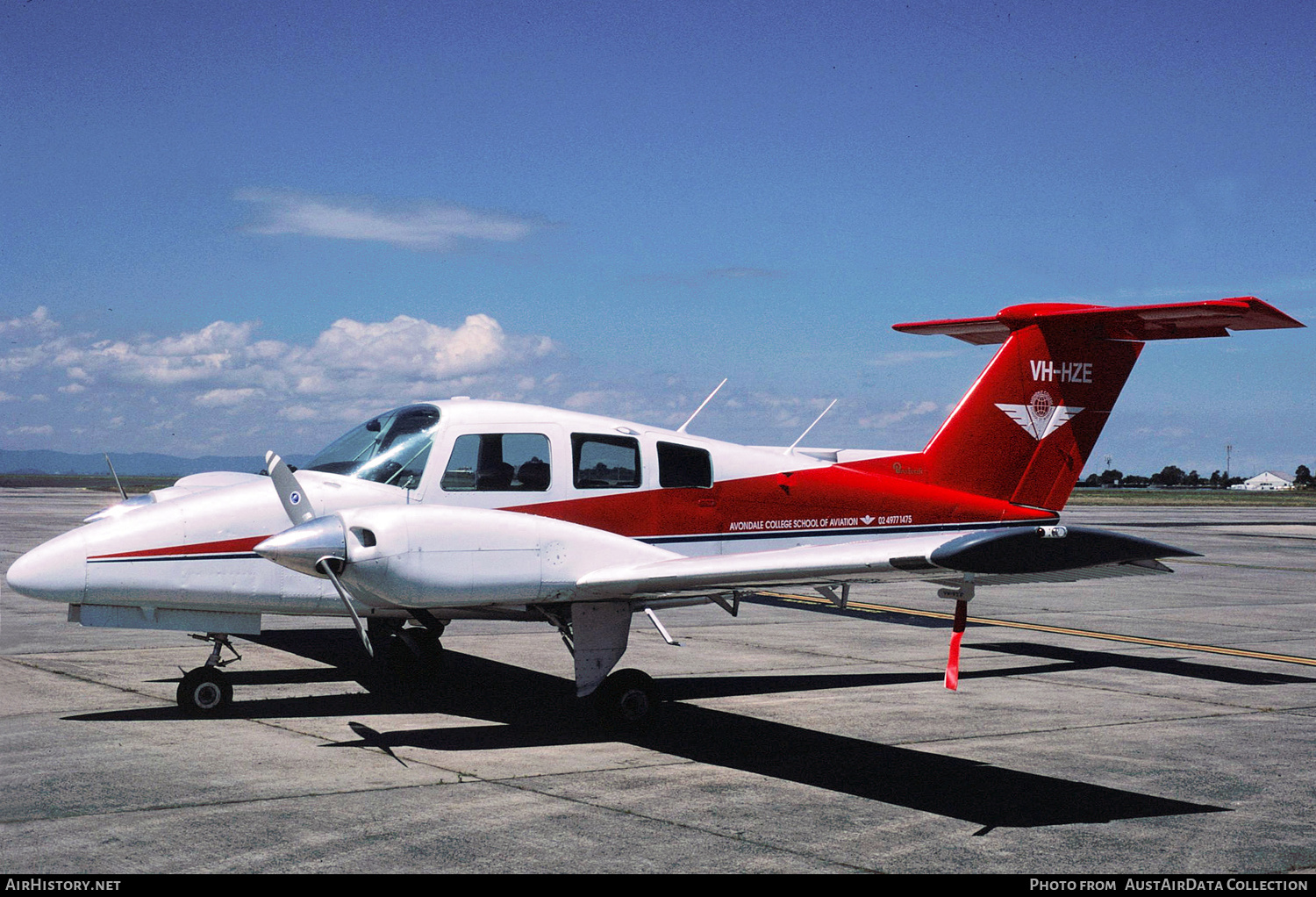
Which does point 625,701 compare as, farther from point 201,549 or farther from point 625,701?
point 201,549

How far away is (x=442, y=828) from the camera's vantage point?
657cm

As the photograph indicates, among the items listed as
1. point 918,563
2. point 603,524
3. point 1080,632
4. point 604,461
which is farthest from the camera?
point 1080,632

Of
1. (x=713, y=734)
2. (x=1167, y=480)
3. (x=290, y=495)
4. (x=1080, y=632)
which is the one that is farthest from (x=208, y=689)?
(x=1167, y=480)

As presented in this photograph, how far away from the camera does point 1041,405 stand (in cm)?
1303

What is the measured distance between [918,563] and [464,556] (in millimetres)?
3282

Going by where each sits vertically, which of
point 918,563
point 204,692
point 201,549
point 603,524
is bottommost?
point 204,692

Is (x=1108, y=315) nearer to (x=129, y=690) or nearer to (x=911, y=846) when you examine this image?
(x=911, y=846)

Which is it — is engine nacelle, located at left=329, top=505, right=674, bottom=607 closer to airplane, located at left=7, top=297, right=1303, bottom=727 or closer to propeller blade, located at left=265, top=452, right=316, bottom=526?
airplane, located at left=7, top=297, right=1303, bottom=727

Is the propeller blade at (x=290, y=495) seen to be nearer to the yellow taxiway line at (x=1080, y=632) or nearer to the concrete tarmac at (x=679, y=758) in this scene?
the concrete tarmac at (x=679, y=758)

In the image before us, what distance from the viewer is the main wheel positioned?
31.9ft

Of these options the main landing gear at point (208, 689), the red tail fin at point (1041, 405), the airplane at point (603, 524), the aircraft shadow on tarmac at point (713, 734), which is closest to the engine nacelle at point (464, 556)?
the airplane at point (603, 524)

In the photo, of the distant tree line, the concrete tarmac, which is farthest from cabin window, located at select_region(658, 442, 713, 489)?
the distant tree line
